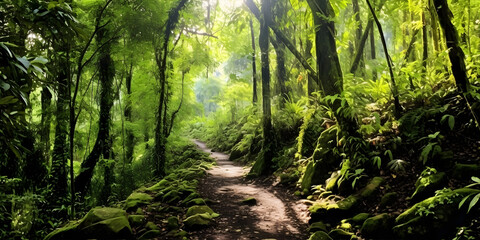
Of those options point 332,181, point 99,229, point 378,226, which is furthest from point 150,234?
point 332,181

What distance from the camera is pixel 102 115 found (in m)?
9.12

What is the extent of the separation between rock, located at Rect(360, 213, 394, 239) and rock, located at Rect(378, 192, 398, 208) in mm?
349

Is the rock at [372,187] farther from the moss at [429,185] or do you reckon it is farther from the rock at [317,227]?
the rock at [317,227]

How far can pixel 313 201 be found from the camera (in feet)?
18.4

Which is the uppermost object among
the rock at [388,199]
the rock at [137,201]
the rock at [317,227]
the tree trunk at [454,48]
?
the tree trunk at [454,48]

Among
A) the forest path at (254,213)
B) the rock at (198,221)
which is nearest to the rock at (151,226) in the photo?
the rock at (198,221)

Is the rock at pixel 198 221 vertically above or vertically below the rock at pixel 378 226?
below

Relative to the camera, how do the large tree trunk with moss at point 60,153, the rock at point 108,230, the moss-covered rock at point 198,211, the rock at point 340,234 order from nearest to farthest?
the rock at point 340,234 → the rock at point 108,230 → the moss-covered rock at point 198,211 → the large tree trunk with moss at point 60,153

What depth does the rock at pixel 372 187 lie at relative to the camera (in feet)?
15.0

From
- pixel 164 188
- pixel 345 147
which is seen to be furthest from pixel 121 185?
pixel 345 147

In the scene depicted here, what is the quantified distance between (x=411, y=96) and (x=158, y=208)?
575cm

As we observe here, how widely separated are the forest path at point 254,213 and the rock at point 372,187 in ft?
3.80

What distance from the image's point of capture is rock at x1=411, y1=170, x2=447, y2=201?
3.81 m

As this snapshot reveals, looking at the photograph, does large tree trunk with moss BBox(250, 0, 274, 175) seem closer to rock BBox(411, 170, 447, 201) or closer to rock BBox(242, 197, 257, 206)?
rock BBox(242, 197, 257, 206)
